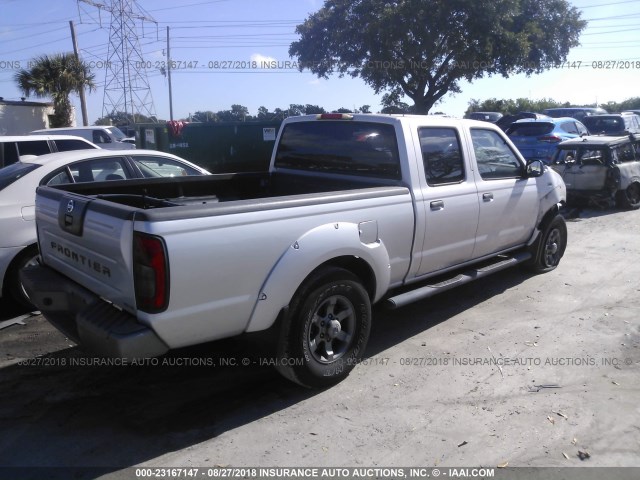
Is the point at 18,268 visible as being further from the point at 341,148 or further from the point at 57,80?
the point at 57,80

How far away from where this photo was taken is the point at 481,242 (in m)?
5.31

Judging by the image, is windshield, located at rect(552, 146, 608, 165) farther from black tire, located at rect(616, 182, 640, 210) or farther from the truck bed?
the truck bed

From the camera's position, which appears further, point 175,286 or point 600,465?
point 600,465

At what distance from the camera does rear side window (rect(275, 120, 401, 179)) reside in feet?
15.2

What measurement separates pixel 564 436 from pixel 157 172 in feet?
16.2

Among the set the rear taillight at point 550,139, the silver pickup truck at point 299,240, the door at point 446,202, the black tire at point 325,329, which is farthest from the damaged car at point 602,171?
the black tire at point 325,329

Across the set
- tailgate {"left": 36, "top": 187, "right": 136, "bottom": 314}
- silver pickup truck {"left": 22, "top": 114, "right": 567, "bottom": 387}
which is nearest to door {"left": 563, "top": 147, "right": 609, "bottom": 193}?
silver pickup truck {"left": 22, "top": 114, "right": 567, "bottom": 387}

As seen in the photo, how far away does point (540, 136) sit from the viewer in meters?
15.2

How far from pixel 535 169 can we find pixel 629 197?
661cm

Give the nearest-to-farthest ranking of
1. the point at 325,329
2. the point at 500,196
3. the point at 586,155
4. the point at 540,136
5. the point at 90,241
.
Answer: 1. the point at 90,241
2. the point at 325,329
3. the point at 500,196
4. the point at 586,155
5. the point at 540,136

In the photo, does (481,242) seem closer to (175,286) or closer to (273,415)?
(273,415)

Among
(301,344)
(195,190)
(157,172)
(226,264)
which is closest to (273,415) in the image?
(301,344)

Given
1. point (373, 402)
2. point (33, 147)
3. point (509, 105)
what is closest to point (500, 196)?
point (373, 402)

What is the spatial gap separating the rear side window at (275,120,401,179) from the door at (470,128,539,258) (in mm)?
1118
